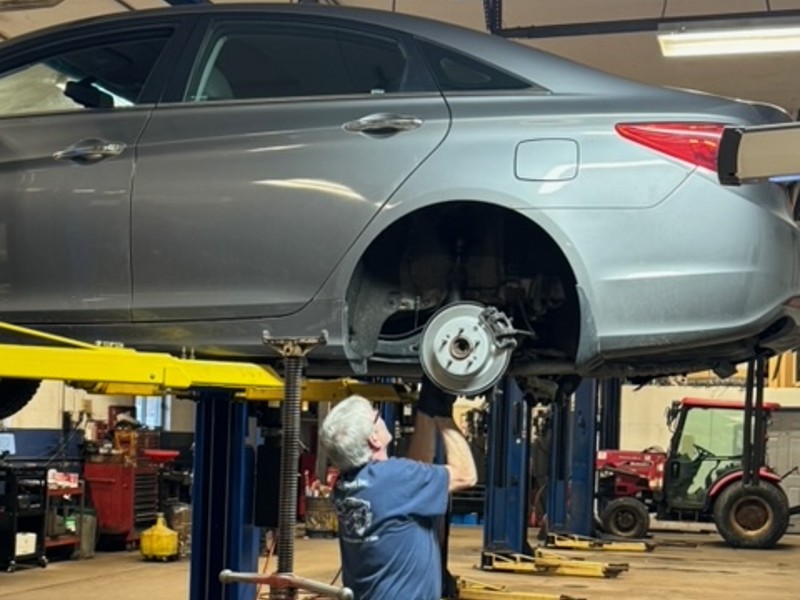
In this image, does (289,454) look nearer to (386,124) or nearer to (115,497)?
(386,124)

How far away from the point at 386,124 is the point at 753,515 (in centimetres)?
952

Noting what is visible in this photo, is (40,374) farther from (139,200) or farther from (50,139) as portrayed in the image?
(50,139)

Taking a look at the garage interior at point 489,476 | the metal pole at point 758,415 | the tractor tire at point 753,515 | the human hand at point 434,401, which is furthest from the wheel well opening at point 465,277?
the tractor tire at point 753,515

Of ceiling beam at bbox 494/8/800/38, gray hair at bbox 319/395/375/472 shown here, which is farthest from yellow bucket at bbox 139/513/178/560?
gray hair at bbox 319/395/375/472

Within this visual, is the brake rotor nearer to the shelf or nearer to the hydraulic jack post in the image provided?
the hydraulic jack post

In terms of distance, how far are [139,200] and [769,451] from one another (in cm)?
1240

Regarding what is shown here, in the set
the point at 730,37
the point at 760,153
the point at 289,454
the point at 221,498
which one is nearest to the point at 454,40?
the point at 289,454

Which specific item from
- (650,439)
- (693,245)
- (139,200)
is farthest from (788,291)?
(650,439)

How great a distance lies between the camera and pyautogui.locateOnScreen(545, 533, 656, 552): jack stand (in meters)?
10.5

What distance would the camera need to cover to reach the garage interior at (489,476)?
314 inches

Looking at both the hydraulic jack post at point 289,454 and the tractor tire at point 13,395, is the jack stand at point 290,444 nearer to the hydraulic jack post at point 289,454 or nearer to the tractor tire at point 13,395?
the hydraulic jack post at point 289,454

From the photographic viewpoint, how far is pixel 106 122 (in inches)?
123

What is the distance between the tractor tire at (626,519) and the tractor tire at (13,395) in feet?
30.0

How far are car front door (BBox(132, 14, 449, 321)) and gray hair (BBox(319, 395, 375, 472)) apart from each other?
0.31 m
